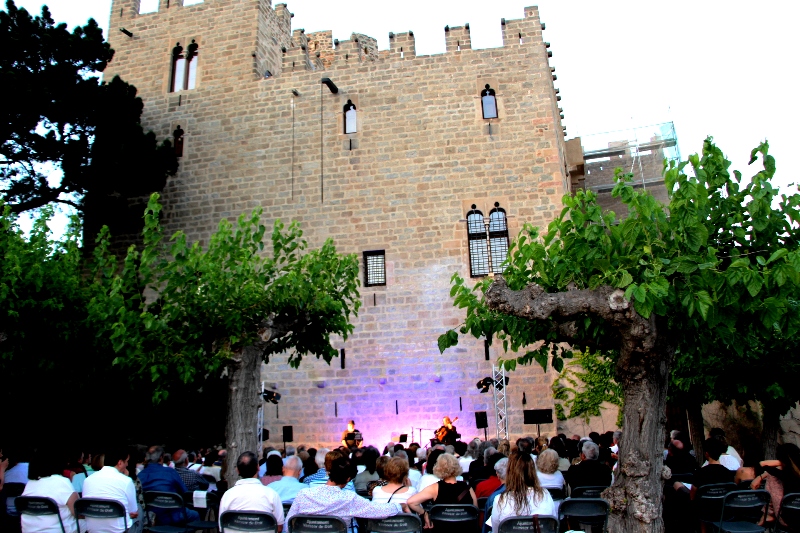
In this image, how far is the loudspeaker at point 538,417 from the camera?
1282 cm

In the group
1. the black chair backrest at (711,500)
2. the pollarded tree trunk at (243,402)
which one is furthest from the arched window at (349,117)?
the black chair backrest at (711,500)

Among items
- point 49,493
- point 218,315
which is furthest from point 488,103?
point 49,493

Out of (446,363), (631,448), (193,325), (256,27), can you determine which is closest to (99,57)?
(256,27)

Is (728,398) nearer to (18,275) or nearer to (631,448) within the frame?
(631,448)

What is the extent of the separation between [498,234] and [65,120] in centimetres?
1005

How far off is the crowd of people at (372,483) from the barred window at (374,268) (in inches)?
294

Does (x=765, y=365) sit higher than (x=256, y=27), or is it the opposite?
(x=256, y=27)

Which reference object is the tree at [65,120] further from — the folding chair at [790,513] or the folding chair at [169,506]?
Result: the folding chair at [790,513]

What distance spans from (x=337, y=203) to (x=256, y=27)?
212 inches

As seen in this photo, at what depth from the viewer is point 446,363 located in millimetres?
13922

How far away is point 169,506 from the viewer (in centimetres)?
577

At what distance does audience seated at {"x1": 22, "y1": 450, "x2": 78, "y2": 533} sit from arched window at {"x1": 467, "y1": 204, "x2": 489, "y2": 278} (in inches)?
400

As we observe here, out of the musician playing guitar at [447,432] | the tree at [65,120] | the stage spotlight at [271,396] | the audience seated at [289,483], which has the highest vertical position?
the tree at [65,120]

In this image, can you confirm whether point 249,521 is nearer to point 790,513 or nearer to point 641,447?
point 641,447
